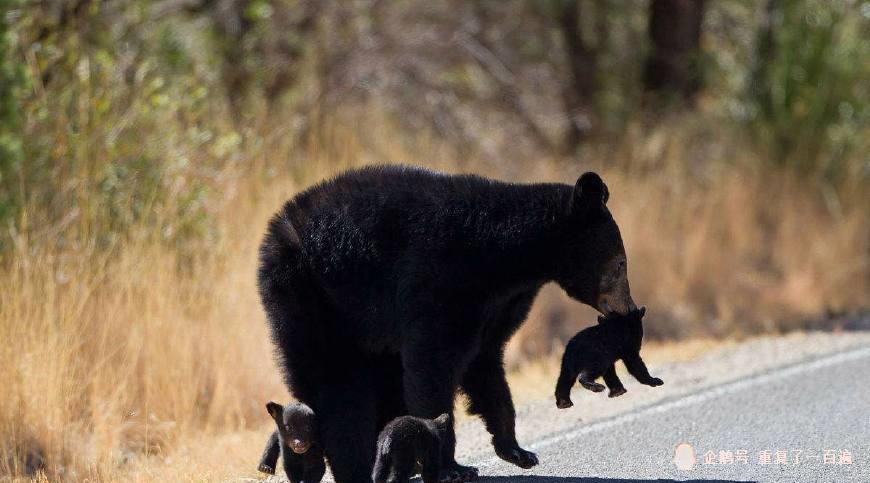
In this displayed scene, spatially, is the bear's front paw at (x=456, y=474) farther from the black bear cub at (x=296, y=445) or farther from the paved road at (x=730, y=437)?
the black bear cub at (x=296, y=445)

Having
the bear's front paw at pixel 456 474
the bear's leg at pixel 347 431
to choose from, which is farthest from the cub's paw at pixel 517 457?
the bear's leg at pixel 347 431

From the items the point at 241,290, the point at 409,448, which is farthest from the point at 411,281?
the point at 241,290

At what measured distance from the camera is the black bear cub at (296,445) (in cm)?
520

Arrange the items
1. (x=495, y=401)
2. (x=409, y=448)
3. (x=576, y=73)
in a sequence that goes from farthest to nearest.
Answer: (x=576, y=73), (x=495, y=401), (x=409, y=448)

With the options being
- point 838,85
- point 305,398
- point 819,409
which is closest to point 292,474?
point 305,398

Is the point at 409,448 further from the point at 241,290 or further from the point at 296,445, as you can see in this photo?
the point at 241,290

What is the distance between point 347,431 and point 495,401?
77cm

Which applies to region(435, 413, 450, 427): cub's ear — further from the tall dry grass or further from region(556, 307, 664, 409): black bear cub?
the tall dry grass

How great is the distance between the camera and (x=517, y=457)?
575 cm

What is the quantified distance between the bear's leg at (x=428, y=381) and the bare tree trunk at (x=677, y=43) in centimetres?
1061

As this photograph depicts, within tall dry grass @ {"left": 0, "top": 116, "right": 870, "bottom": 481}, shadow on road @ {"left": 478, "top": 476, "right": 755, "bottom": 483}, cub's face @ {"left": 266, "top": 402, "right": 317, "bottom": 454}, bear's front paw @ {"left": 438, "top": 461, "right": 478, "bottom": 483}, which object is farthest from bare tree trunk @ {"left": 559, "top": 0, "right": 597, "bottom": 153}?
cub's face @ {"left": 266, "top": 402, "right": 317, "bottom": 454}

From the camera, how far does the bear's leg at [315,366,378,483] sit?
528 centimetres

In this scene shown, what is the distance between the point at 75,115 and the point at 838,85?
8.05 metres

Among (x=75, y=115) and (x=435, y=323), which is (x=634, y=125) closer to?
(x=75, y=115)
